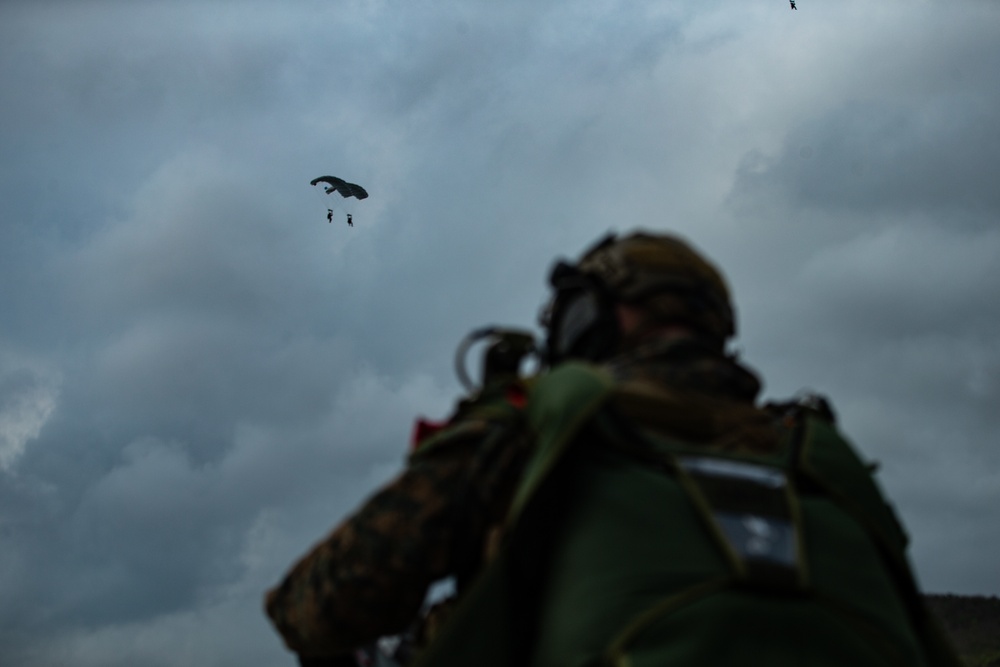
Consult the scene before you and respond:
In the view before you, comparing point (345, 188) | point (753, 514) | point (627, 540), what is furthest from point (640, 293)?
point (345, 188)

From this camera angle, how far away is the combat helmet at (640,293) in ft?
18.4

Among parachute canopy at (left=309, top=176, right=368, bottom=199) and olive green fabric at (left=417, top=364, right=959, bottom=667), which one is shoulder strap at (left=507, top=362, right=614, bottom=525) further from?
parachute canopy at (left=309, top=176, right=368, bottom=199)

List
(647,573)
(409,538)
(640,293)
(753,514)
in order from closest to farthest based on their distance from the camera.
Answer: (647,573) < (753,514) < (409,538) < (640,293)

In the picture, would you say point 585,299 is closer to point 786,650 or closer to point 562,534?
point 562,534

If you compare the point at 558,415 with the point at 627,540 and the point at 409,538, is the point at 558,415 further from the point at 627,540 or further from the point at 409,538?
the point at 409,538

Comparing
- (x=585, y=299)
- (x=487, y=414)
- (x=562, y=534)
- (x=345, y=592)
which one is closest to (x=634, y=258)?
(x=585, y=299)

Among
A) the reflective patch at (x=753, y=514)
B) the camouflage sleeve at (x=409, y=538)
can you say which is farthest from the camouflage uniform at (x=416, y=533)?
the reflective patch at (x=753, y=514)

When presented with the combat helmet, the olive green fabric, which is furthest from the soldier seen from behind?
the combat helmet

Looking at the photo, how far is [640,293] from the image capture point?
560 cm

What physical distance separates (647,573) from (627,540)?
0.16 m

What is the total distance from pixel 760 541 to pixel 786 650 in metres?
0.44

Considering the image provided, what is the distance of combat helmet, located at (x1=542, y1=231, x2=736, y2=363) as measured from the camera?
5.60 meters

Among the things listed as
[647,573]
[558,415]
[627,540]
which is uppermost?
[558,415]

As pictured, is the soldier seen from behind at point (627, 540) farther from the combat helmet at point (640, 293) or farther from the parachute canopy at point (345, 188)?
the parachute canopy at point (345, 188)
